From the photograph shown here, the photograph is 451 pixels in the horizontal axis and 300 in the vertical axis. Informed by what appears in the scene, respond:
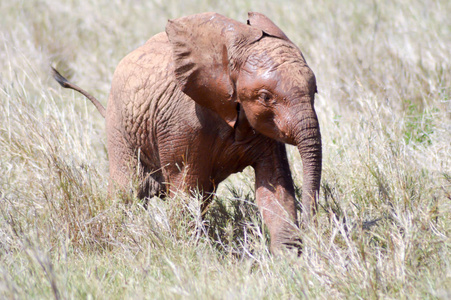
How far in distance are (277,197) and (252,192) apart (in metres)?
1.48

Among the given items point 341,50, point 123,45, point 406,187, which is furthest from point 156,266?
point 123,45

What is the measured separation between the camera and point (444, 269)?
10.7 feet

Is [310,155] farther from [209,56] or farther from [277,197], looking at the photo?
[209,56]

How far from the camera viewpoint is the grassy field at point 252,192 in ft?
10.9

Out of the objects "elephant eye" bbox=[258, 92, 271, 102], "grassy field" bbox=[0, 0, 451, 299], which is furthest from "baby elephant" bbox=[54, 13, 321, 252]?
"grassy field" bbox=[0, 0, 451, 299]

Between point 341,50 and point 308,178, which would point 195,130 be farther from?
point 341,50

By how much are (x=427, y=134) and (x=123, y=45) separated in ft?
16.8

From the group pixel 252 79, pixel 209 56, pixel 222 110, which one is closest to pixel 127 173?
pixel 222 110

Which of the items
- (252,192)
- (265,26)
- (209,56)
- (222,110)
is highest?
(265,26)

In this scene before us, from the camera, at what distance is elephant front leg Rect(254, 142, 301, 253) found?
4.10 metres

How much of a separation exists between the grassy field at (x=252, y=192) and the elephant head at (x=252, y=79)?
1.69 feet

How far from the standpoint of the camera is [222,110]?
4000 mm

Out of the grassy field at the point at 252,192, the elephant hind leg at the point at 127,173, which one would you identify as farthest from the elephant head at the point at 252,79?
the elephant hind leg at the point at 127,173

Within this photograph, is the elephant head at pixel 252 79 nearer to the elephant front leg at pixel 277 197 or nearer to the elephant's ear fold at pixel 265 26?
the elephant's ear fold at pixel 265 26
